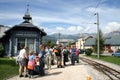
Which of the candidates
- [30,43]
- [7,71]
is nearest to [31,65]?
[7,71]

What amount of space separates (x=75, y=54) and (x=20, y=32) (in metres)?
14.3

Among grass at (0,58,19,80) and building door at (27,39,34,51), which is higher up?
building door at (27,39,34,51)

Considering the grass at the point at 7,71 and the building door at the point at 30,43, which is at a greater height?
the building door at the point at 30,43

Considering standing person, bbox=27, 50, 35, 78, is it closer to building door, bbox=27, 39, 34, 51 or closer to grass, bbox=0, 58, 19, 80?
grass, bbox=0, 58, 19, 80

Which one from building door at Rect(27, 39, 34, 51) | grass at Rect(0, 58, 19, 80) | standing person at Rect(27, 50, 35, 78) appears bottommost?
grass at Rect(0, 58, 19, 80)

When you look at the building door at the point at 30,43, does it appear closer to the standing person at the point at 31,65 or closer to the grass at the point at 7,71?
the grass at the point at 7,71

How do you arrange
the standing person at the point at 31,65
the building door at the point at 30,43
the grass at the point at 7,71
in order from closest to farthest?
the standing person at the point at 31,65 → the grass at the point at 7,71 → the building door at the point at 30,43

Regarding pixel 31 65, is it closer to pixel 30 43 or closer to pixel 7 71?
pixel 7 71

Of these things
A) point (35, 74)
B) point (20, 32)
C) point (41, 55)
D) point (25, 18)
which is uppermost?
point (25, 18)

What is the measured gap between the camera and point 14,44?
111 feet

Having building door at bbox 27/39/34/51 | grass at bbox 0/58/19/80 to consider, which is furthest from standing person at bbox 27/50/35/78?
building door at bbox 27/39/34/51

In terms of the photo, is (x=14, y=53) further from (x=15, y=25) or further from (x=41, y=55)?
(x=41, y=55)

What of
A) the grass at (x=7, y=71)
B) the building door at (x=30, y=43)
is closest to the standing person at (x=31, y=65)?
the grass at (x=7, y=71)

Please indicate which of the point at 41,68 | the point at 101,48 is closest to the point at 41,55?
the point at 41,68
